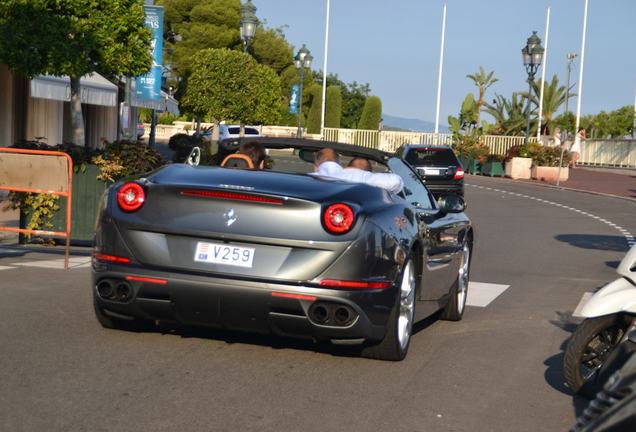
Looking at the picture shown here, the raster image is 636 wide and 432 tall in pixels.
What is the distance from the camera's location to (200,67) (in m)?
53.1

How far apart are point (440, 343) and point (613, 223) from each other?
19.0m

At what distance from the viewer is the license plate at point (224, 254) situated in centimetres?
670

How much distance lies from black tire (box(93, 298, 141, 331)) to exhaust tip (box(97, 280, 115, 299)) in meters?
0.37

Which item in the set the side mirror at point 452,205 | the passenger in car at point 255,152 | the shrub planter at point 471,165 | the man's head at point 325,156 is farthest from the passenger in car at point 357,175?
the shrub planter at point 471,165

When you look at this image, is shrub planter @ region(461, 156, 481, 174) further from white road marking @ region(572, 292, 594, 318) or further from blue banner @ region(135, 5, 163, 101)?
white road marking @ region(572, 292, 594, 318)

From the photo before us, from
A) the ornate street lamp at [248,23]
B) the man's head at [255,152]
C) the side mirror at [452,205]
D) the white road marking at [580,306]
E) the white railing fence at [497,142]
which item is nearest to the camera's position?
the man's head at [255,152]

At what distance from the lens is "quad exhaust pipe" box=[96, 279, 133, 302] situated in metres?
6.90

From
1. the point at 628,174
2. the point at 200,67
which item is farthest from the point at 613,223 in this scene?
the point at 628,174

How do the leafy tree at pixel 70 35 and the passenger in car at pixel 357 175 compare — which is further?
the leafy tree at pixel 70 35

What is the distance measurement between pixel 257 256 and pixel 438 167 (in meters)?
23.5

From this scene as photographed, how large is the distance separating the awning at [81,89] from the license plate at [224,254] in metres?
15.8

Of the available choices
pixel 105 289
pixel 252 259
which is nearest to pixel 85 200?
pixel 105 289

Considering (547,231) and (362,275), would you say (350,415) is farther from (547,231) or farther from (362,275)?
(547,231)

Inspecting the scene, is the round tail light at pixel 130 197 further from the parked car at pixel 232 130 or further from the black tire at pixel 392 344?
the parked car at pixel 232 130
